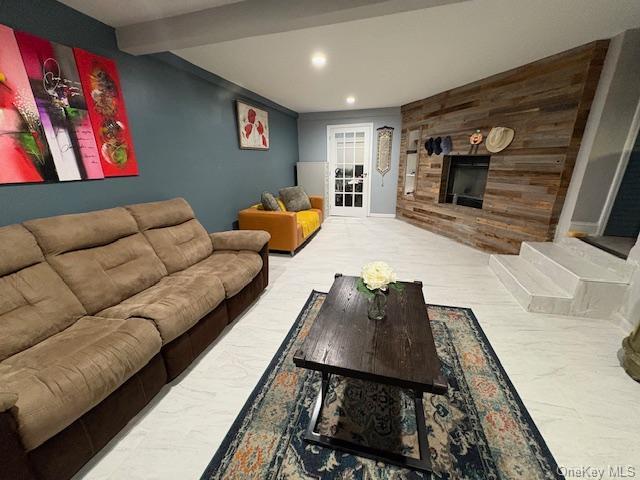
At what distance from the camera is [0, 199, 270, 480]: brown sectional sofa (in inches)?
39.4

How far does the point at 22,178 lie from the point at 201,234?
1.21 m

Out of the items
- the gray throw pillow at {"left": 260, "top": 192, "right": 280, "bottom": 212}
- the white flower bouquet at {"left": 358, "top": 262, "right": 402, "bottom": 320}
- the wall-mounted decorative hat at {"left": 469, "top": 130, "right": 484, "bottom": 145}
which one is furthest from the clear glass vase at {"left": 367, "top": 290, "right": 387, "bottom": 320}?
the wall-mounted decorative hat at {"left": 469, "top": 130, "right": 484, "bottom": 145}

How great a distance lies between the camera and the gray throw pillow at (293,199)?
4.61 m

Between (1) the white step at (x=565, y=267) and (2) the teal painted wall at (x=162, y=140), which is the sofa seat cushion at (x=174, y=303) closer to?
(2) the teal painted wall at (x=162, y=140)

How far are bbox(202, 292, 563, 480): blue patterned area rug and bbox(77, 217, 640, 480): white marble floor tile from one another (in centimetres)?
10

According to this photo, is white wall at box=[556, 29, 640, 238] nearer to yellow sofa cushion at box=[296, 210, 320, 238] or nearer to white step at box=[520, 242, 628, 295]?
white step at box=[520, 242, 628, 295]

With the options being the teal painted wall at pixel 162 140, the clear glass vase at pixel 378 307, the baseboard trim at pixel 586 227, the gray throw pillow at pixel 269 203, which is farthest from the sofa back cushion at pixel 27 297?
the baseboard trim at pixel 586 227

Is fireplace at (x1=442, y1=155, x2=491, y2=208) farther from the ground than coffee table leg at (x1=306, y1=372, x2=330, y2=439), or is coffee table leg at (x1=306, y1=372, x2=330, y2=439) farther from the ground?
fireplace at (x1=442, y1=155, x2=491, y2=208)

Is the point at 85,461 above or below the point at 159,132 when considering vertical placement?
below

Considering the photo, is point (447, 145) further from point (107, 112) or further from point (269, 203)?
point (107, 112)

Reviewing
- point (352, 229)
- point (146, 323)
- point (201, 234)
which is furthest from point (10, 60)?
point (352, 229)

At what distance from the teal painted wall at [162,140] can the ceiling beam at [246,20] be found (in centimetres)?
31

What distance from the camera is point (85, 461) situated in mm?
1139

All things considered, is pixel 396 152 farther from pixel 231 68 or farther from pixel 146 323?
pixel 146 323
